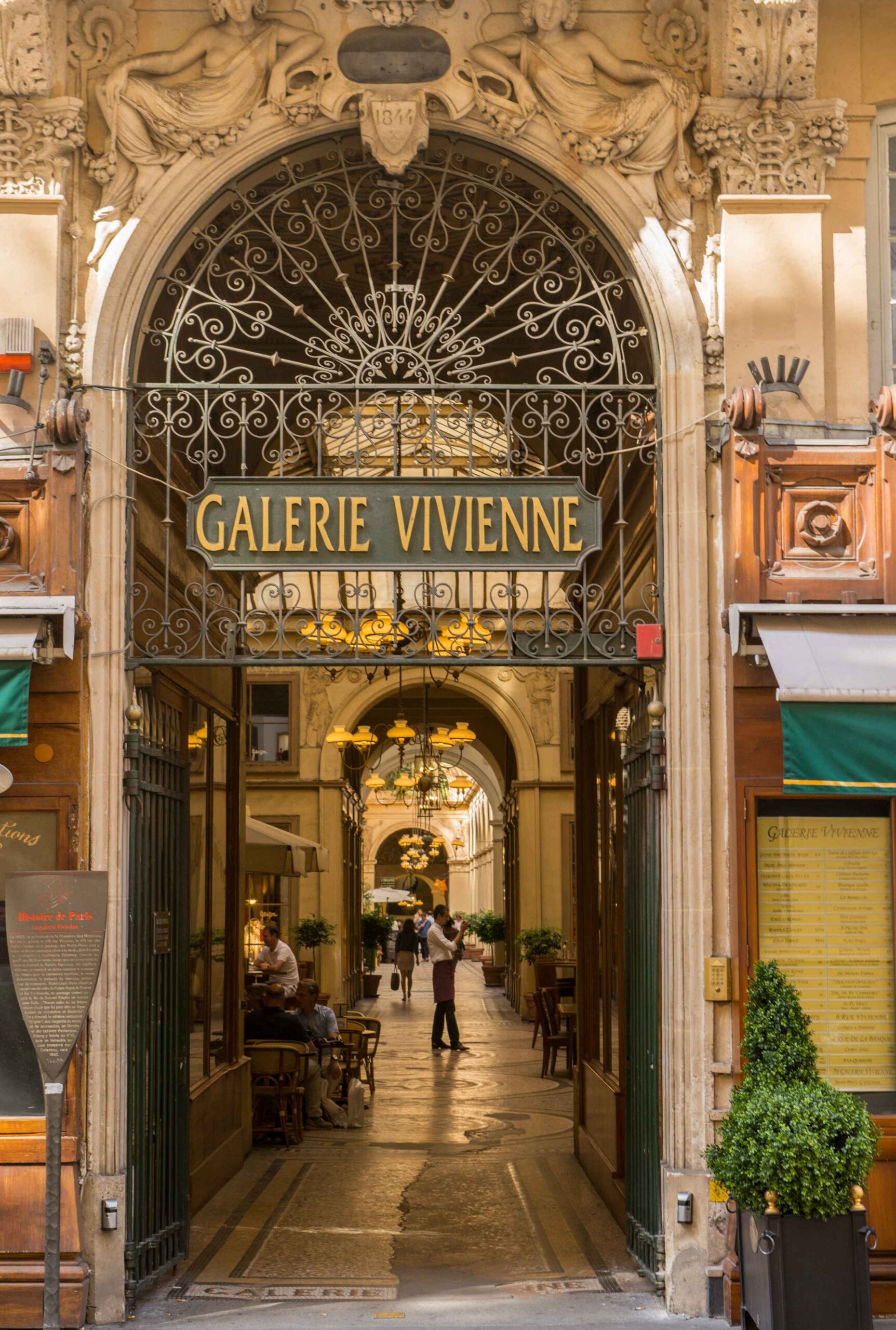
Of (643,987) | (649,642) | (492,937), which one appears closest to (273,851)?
(643,987)

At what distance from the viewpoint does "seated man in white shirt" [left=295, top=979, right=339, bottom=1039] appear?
14.9 metres

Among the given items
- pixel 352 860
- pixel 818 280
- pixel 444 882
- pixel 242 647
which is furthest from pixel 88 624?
pixel 444 882

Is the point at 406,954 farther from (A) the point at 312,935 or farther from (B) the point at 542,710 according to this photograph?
(A) the point at 312,935

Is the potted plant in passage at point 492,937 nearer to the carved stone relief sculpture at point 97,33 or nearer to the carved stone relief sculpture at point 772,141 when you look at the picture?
the carved stone relief sculpture at point 772,141

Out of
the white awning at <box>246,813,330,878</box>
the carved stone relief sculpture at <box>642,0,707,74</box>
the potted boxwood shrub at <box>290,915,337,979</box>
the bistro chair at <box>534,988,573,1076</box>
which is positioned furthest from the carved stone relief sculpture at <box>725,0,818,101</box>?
the potted boxwood shrub at <box>290,915,337,979</box>

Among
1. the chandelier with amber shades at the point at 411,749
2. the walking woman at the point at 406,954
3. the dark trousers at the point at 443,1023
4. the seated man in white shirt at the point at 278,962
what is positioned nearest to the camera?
the seated man in white shirt at the point at 278,962

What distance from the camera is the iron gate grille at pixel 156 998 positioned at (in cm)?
816

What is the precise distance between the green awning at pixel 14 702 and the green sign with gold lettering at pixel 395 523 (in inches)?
47.8

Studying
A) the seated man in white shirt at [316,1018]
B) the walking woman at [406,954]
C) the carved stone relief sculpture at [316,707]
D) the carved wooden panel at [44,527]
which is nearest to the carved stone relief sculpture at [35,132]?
the carved wooden panel at [44,527]

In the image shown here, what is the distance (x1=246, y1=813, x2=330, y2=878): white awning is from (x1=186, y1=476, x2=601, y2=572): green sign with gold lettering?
8582mm

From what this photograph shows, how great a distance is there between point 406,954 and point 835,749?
86.9 feet

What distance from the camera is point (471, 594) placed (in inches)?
320

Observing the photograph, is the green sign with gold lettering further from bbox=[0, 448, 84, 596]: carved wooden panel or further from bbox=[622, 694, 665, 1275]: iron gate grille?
bbox=[622, 694, 665, 1275]: iron gate grille

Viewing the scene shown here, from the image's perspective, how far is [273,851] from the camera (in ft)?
59.8
